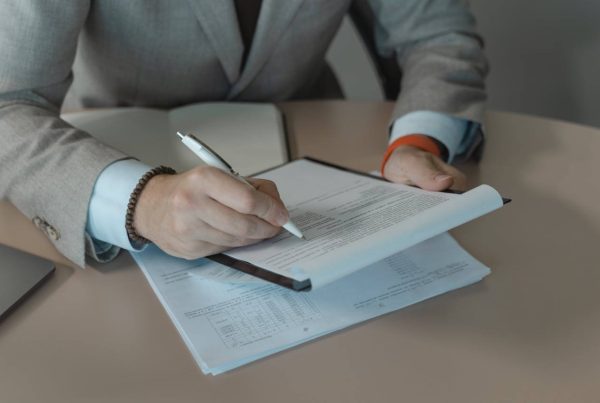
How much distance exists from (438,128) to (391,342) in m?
0.46

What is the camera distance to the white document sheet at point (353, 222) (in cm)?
69

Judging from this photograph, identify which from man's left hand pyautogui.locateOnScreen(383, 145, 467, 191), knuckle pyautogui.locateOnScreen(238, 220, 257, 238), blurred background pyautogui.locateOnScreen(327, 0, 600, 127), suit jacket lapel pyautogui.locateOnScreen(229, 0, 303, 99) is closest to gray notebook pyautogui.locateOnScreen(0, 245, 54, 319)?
knuckle pyautogui.locateOnScreen(238, 220, 257, 238)

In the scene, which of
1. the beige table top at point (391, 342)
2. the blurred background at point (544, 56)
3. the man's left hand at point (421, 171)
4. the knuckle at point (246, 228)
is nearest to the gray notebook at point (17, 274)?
the beige table top at point (391, 342)

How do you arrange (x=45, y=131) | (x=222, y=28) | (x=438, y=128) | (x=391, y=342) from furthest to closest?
(x=222, y=28) < (x=438, y=128) < (x=45, y=131) < (x=391, y=342)

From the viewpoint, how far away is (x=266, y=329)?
73cm

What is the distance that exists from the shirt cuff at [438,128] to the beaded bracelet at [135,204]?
1.31ft

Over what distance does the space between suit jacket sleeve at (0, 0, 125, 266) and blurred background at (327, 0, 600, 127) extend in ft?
2.81

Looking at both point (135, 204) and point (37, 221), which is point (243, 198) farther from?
point (37, 221)

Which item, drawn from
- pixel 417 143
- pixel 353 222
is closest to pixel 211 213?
pixel 353 222

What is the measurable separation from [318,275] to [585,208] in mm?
462

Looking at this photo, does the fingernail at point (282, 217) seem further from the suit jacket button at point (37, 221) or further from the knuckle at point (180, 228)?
the suit jacket button at point (37, 221)

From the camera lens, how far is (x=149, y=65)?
1255 millimetres

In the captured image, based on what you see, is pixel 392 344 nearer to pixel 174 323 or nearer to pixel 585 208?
pixel 174 323

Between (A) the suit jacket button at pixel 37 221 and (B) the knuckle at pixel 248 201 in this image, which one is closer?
(B) the knuckle at pixel 248 201
